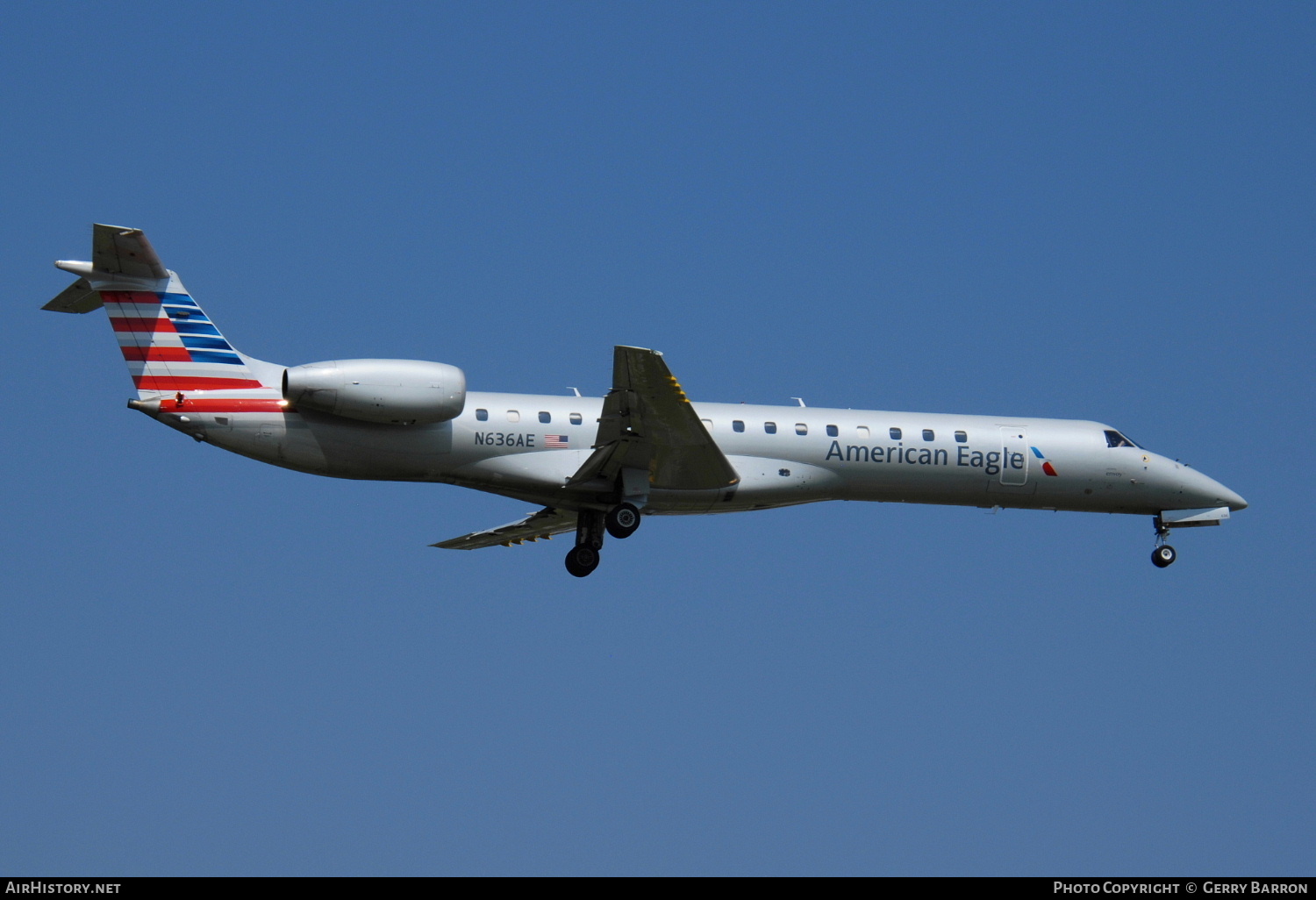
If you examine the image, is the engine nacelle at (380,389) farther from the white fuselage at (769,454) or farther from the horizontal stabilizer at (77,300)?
the horizontal stabilizer at (77,300)

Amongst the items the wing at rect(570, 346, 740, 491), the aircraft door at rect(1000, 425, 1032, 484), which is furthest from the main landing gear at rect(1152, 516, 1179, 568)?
the wing at rect(570, 346, 740, 491)

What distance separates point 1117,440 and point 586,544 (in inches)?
374

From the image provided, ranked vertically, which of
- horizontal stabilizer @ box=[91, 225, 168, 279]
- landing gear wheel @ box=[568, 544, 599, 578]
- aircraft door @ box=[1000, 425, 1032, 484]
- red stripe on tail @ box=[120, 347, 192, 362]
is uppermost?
horizontal stabilizer @ box=[91, 225, 168, 279]

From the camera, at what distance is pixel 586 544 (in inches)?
909

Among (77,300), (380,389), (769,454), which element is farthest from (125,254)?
(769,454)

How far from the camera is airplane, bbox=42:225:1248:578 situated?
20.7m

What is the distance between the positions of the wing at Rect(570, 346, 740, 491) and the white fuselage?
1.27 ft

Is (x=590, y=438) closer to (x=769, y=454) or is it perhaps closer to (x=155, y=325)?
(x=769, y=454)

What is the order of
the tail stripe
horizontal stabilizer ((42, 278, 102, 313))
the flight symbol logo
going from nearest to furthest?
horizontal stabilizer ((42, 278, 102, 313)) < the tail stripe < the flight symbol logo

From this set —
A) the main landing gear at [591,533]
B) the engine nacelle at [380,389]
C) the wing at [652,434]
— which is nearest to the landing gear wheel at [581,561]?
the main landing gear at [591,533]

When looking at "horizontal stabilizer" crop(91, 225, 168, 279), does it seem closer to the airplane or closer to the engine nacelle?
the airplane
